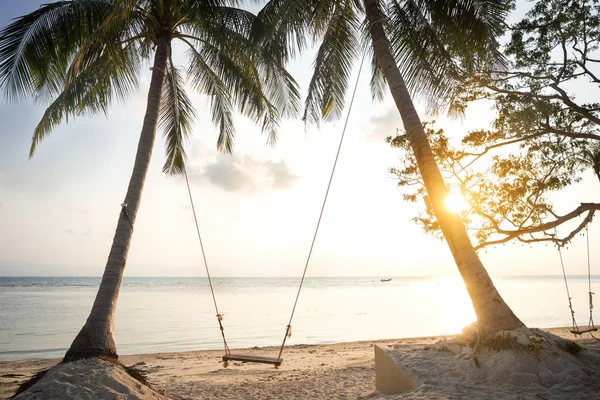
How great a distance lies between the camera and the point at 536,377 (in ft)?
13.1

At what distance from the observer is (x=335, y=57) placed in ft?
23.8

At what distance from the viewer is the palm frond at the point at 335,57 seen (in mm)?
7202

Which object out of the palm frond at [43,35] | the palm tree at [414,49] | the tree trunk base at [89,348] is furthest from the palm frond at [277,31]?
the tree trunk base at [89,348]

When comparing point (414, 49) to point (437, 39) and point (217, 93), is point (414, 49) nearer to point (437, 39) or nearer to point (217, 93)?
point (437, 39)

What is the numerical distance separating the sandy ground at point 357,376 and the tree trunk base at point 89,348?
1.13 m

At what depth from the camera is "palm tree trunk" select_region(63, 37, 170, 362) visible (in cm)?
456

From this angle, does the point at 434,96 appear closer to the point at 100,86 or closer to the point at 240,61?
the point at 240,61

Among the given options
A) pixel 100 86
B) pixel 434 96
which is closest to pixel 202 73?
pixel 100 86

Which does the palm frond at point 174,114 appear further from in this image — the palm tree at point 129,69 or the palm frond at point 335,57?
the palm frond at point 335,57

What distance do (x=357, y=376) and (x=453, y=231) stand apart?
108 inches

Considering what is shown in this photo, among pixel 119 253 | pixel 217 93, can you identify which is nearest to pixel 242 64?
pixel 217 93

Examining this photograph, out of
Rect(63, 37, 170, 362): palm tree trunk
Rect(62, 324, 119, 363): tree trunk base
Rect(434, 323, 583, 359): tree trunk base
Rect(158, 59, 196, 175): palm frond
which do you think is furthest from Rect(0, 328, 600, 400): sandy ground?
Rect(158, 59, 196, 175): palm frond

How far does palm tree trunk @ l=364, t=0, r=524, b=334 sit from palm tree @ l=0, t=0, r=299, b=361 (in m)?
2.67

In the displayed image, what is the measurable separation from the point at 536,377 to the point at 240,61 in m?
6.98
